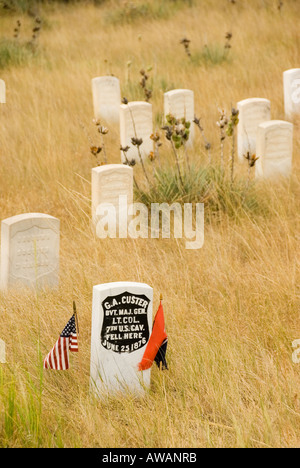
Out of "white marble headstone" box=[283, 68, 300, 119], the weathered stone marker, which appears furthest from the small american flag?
"white marble headstone" box=[283, 68, 300, 119]

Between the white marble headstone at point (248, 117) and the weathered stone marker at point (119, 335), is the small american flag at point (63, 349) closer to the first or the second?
the weathered stone marker at point (119, 335)

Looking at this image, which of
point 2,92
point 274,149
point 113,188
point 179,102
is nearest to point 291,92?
point 179,102

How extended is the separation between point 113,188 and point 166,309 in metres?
1.83

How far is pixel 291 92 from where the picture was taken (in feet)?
29.4

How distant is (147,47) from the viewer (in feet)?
41.6

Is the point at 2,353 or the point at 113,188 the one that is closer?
the point at 2,353

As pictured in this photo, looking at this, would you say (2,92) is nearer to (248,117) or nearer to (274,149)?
(248,117)

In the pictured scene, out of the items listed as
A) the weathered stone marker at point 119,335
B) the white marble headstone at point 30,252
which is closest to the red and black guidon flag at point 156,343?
the weathered stone marker at point 119,335

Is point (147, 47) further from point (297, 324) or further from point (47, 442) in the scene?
point (47, 442)

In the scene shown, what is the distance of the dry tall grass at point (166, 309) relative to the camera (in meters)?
3.12

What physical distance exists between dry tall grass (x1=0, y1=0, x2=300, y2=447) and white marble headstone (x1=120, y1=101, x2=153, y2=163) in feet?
0.79

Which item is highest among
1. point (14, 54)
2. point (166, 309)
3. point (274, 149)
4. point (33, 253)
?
point (14, 54)

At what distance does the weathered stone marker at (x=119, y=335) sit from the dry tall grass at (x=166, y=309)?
0.09 metres
